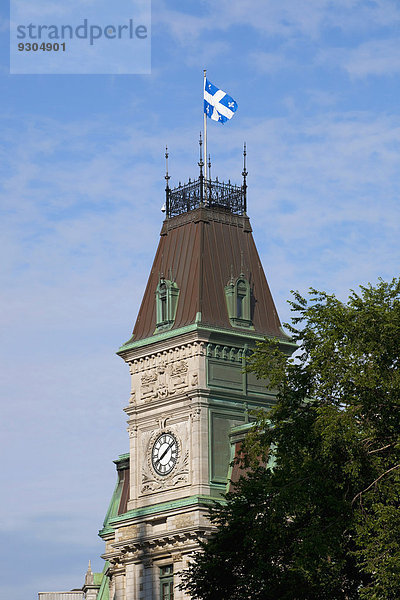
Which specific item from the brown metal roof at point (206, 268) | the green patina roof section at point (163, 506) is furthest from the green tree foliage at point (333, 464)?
the brown metal roof at point (206, 268)

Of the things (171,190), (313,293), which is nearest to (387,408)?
(313,293)

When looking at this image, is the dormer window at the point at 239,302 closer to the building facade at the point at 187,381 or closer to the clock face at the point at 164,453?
the building facade at the point at 187,381

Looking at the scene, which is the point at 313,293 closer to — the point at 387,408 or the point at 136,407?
the point at 387,408

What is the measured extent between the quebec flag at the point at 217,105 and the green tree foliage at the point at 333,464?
32775 mm

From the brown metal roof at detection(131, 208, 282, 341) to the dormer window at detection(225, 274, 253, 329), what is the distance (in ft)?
1.22

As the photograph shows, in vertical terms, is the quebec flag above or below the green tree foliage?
above

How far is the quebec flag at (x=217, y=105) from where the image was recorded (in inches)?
3991

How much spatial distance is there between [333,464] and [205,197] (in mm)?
36316

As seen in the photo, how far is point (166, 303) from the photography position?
3804 inches

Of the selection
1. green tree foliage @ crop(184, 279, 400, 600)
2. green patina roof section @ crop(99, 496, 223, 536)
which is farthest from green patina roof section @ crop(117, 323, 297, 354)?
green tree foliage @ crop(184, 279, 400, 600)

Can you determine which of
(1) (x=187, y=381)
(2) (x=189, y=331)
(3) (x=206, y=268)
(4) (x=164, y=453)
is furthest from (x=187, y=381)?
(3) (x=206, y=268)

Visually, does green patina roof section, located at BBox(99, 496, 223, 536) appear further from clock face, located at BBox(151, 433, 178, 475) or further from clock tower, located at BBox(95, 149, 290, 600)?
clock face, located at BBox(151, 433, 178, 475)

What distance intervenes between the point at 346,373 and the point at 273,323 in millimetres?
32136

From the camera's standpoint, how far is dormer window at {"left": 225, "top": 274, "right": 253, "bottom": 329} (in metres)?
95.8
